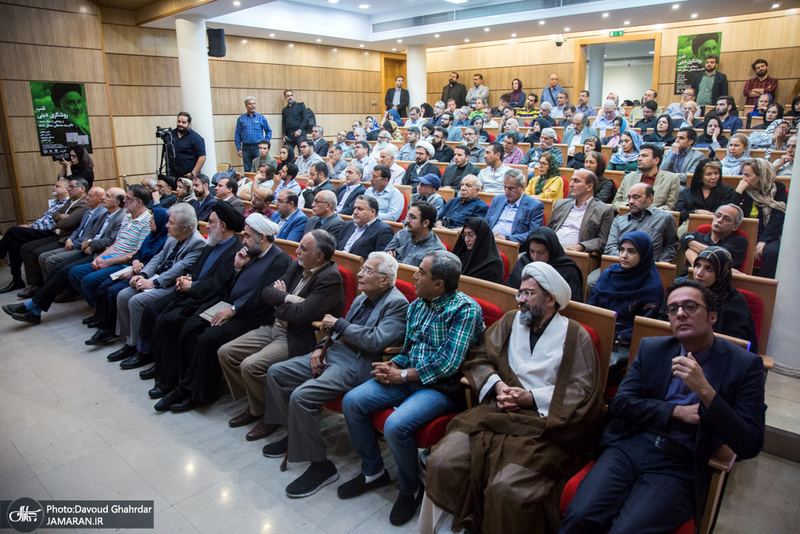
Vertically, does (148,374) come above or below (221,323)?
below

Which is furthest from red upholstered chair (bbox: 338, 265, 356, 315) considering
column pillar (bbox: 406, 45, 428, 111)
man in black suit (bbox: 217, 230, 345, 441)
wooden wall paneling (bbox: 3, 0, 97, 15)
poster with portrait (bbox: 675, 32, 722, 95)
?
poster with portrait (bbox: 675, 32, 722, 95)

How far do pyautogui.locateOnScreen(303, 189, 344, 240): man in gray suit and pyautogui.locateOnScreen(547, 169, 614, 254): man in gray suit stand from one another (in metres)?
→ 1.64

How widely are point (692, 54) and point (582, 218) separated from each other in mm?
7989

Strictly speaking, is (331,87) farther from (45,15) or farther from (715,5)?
(715,5)

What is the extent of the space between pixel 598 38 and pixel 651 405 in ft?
34.7

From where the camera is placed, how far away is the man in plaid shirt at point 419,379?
2.22m

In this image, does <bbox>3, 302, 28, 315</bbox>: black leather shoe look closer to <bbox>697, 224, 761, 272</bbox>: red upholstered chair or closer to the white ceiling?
the white ceiling

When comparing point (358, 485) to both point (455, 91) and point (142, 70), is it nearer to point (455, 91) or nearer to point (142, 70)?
point (142, 70)

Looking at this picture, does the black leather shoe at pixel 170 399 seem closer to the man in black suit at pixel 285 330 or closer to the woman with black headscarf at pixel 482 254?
the man in black suit at pixel 285 330

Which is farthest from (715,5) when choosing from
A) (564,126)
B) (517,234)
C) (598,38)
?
(517,234)

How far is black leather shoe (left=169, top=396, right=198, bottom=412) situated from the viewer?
309 centimetres

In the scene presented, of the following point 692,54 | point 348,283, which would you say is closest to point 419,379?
point 348,283

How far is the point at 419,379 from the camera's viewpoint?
233 centimetres

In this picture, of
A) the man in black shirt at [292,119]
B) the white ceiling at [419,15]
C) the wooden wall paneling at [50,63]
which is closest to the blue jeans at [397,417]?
the white ceiling at [419,15]
